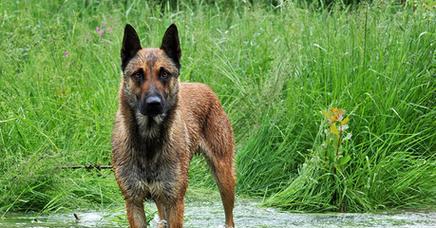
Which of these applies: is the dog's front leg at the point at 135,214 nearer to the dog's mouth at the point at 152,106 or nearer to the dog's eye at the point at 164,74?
the dog's mouth at the point at 152,106

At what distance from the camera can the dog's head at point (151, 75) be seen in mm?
6520

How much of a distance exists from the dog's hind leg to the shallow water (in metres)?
0.26

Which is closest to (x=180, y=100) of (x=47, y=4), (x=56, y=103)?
(x=56, y=103)

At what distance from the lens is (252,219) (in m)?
8.28

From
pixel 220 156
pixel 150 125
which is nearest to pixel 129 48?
pixel 150 125

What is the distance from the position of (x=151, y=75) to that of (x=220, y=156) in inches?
63.6

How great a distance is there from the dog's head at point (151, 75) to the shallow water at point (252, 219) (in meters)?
1.49

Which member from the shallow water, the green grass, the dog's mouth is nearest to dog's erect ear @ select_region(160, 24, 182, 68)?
the dog's mouth

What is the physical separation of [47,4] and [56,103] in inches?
165

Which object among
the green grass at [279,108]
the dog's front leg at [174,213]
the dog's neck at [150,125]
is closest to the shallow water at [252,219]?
the green grass at [279,108]

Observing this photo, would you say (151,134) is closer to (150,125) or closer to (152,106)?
(150,125)

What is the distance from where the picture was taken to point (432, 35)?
987 centimetres

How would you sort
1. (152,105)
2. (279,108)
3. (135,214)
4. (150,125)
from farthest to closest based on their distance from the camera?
(279,108) → (150,125) → (135,214) → (152,105)

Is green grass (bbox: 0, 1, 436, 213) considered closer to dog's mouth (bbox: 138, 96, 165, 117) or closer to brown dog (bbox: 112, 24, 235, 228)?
brown dog (bbox: 112, 24, 235, 228)
